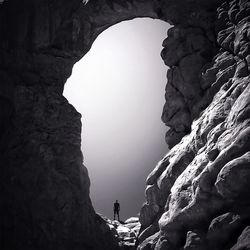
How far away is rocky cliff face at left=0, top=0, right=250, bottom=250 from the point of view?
71.5 ft

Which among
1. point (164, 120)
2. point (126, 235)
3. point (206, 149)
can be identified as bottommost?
point (126, 235)

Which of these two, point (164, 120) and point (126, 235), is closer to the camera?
point (164, 120)

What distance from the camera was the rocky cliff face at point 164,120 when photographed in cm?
2178

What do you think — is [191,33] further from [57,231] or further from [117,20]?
[57,231]

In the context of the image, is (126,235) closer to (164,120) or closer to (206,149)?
(164,120)

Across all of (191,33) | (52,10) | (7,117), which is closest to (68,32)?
(52,10)

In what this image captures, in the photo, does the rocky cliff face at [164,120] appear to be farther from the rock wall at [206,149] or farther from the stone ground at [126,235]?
the stone ground at [126,235]

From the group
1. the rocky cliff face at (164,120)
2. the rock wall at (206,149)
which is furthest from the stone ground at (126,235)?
the rock wall at (206,149)

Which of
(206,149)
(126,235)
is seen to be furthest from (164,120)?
(126,235)

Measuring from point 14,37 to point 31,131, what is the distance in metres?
17.3

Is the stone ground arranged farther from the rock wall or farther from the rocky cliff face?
the rock wall

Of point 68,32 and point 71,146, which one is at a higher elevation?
point 68,32

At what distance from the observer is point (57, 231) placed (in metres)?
37.2

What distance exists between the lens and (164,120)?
39312 millimetres
